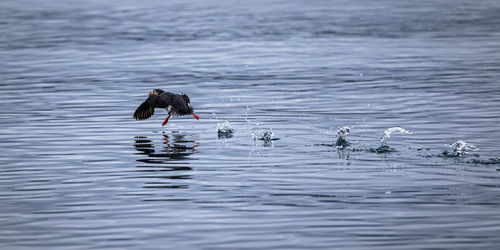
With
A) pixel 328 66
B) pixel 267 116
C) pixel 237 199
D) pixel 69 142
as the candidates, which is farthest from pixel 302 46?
pixel 237 199

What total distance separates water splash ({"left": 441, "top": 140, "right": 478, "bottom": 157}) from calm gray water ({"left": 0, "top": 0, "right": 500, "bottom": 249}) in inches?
4.0

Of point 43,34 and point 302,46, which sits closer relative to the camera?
point 302,46

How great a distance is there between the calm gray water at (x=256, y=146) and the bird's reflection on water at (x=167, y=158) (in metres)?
0.05

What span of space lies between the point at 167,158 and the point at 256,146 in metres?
1.81

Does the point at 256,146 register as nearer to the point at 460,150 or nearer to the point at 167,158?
the point at 167,158

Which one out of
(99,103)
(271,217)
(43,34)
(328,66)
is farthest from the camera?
(43,34)

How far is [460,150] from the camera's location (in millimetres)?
14883

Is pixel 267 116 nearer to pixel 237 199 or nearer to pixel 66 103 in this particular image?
pixel 66 103

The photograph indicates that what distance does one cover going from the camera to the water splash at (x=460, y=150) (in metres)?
14.9

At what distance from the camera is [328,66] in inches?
1171

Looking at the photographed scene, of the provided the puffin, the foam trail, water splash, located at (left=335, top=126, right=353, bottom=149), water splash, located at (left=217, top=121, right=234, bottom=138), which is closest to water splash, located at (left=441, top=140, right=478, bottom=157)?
the foam trail

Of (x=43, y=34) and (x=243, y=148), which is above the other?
(x=43, y=34)

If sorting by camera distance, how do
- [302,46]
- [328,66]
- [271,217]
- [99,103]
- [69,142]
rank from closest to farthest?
[271,217]
[69,142]
[99,103]
[328,66]
[302,46]

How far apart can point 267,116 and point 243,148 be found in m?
3.69
